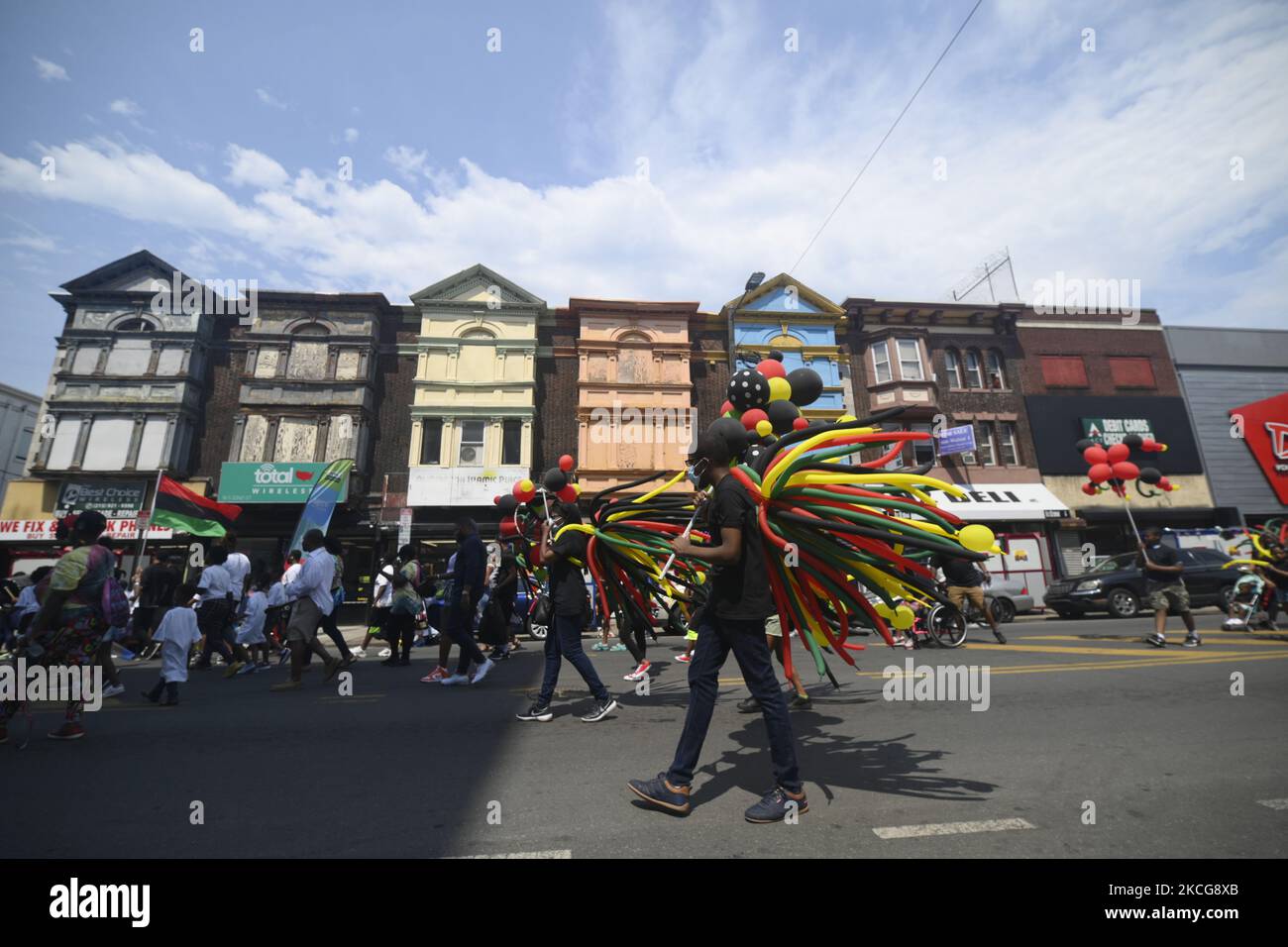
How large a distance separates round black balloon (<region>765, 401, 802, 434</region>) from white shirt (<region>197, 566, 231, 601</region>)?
27.1ft

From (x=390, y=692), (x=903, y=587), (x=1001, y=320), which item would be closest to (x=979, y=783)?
(x=903, y=587)

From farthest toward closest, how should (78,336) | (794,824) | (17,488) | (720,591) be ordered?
(78,336)
(17,488)
(720,591)
(794,824)

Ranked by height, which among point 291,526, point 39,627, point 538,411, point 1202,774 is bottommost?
point 1202,774

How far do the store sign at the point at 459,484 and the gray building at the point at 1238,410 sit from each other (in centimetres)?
2712

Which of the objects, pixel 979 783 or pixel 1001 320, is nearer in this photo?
pixel 979 783

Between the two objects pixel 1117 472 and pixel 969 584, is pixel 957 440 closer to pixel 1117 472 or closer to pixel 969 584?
pixel 1117 472

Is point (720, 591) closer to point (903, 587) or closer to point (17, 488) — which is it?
point (903, 587)

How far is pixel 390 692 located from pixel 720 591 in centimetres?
500

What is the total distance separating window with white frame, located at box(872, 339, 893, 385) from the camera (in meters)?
23.0

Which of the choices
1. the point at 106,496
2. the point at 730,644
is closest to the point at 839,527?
the point at 730,644

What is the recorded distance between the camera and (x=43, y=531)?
1823cm

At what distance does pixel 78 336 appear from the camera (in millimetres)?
20172

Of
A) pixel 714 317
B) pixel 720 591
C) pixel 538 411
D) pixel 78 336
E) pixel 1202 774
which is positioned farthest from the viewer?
pixel 714 317

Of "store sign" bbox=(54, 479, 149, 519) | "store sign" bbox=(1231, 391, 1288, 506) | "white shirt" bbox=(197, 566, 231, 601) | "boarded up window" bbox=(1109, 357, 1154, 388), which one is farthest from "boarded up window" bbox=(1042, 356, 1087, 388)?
"store sign" bbox=(54, 479, 149, 519)
